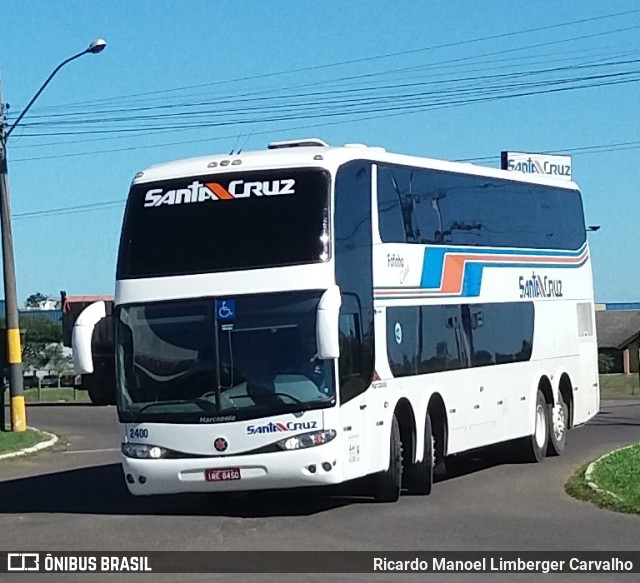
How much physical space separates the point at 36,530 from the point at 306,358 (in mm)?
3491

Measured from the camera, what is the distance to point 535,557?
11.9 meters

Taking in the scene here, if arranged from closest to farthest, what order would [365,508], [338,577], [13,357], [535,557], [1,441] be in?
[338,577] → [535,557] → [365,508] → [1,441] → [13,357]

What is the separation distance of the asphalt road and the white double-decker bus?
54 cm

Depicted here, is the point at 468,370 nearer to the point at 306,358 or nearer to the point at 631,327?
the point at 306,358

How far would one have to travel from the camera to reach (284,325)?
579 inches

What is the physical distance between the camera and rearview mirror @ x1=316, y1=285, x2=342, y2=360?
14234 mm

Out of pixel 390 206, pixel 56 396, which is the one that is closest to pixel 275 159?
pixel 390 206

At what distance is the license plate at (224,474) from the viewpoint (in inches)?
576

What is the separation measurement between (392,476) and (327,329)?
2695 mm

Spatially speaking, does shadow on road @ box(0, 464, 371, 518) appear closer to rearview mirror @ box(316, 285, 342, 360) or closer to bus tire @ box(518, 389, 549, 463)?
rearview mirror @ box(316, 285, 342, 360)

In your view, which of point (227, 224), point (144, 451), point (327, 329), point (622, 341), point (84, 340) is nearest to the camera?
point (327, 329)

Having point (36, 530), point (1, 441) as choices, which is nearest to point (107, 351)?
point (36, 530)

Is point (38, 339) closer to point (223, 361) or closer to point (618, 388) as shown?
point (618, 388)

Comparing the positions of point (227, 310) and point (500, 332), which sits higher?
point (227, 310)
